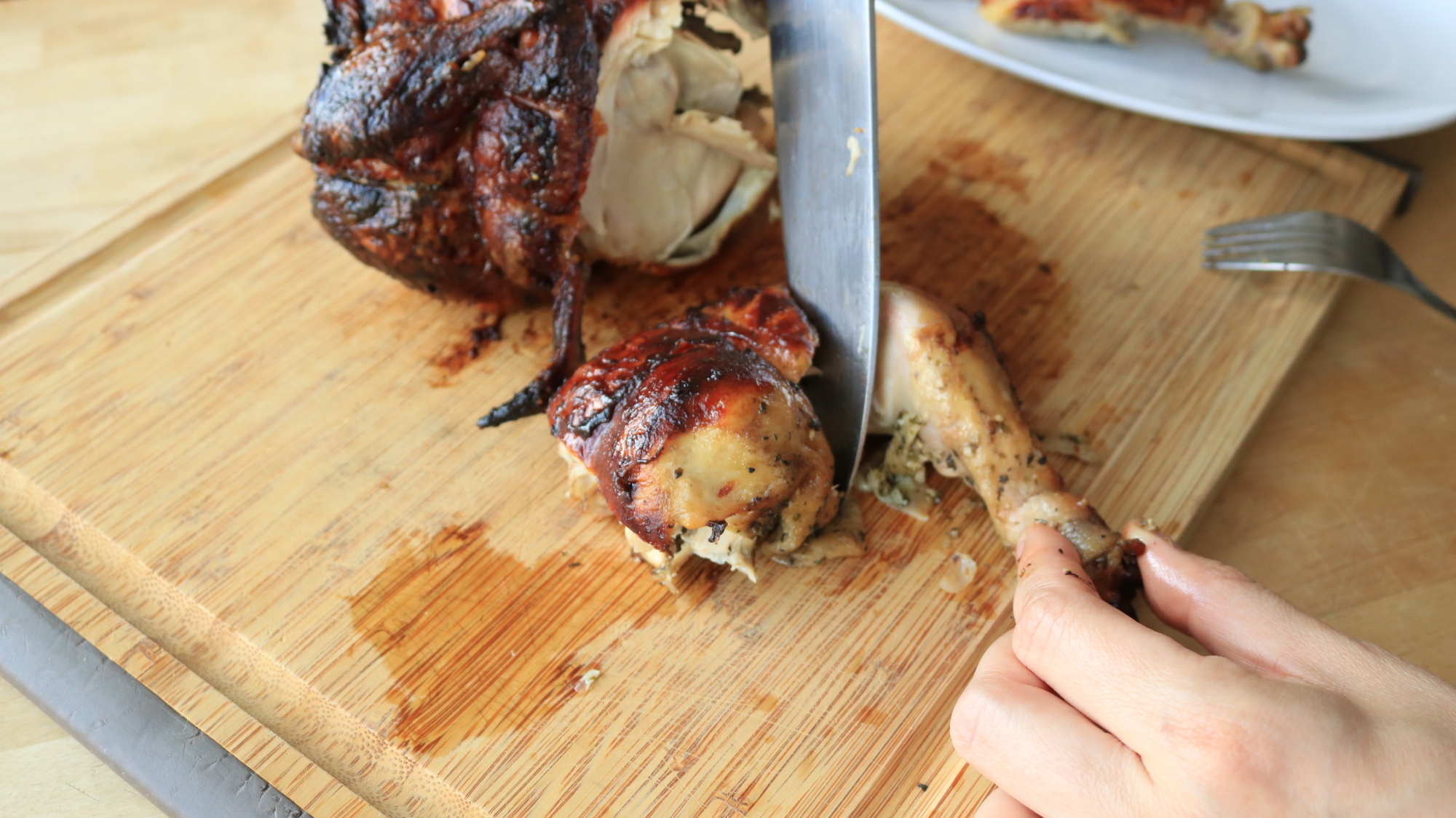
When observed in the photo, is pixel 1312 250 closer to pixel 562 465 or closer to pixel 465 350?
pixel 562 465

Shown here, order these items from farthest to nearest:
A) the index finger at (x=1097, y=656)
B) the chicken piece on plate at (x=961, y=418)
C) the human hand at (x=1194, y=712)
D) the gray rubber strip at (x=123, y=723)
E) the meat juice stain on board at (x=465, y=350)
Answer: the meat juice stain on board at (x=465, y=350), the chicken piece on plate at (x=961, y=418), the gray rubber strip at (x=123, y=723), the index finger at (x=1097, y=656), the human hand at (x=1194, y=712)

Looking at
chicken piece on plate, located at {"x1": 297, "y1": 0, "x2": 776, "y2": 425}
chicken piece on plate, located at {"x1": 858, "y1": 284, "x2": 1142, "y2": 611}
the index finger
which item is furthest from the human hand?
chicken piece on plate, located at {"x1": 297, "y1": 0, "x2": 776, "y2": 425}

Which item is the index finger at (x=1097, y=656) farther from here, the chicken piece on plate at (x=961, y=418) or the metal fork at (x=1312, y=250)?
the metal fork at (x=1312, y=250)

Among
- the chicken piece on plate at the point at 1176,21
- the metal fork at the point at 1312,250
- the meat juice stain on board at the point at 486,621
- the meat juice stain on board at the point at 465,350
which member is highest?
the chicken piece on plate at the point at 1176,21

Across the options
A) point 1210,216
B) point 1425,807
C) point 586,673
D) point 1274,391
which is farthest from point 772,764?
point 1210,216

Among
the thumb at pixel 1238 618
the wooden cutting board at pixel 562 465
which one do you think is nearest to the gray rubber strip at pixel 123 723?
the wooden cutting board at pixel 562 465

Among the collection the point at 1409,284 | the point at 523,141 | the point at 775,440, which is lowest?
the point at 1409,284

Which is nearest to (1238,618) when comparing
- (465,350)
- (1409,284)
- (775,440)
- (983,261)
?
(775,440)

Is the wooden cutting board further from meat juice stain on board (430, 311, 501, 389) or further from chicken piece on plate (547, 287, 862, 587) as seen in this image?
chicken piece on plate (547, 287, 862, 587)
